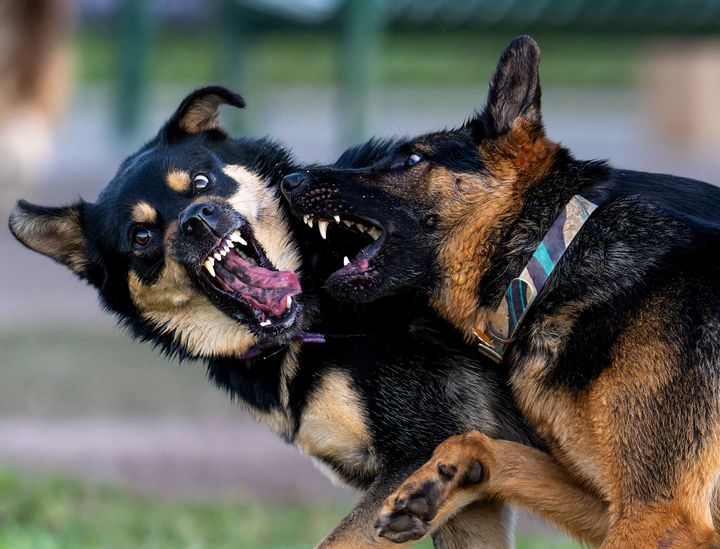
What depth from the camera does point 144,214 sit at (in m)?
4.86

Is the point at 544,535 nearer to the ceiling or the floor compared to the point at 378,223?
nearer to the floor

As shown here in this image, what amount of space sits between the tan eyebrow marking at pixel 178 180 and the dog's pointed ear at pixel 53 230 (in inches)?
17.3

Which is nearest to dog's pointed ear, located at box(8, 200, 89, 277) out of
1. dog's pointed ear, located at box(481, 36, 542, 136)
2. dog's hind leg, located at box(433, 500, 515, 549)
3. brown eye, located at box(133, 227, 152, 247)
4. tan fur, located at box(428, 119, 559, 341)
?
brown eye, located at box(133, 227, 152, 247)

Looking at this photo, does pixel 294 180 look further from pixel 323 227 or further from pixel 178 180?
pixel 178 180

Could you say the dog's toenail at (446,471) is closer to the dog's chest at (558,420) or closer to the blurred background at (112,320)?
the dog's chest at (558,420)

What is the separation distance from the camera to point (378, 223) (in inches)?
182

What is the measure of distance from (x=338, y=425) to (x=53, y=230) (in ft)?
4.69

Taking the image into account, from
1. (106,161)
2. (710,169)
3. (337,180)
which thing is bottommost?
(106,161)

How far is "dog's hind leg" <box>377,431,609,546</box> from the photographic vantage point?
424cm

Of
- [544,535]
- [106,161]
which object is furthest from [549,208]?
[106,161]

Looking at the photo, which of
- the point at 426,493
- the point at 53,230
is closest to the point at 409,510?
the point at 426,493

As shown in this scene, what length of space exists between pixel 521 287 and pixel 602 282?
0.89 ft

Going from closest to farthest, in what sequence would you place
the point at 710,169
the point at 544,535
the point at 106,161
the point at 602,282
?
1. the point at 602,282
2. the point at 544,535
3. the point at 710,169
4. the point at 106,161

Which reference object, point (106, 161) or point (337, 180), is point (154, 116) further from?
point (337, 180)
